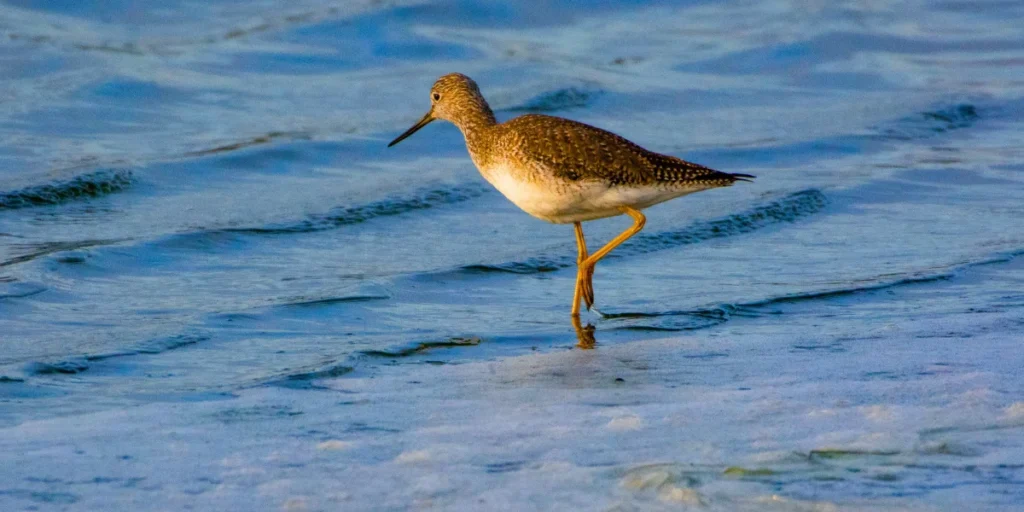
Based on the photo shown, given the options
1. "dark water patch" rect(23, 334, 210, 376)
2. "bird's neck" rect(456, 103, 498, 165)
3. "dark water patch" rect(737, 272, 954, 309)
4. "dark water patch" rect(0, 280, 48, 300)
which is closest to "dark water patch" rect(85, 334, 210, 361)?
"dark water patch" rect(23, 334, 210, 376)

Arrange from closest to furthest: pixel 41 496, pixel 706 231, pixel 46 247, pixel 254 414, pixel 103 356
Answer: pixel 41 496, pixel 254 414, pixel 103 356, pixel 46 247, pixel 706 231

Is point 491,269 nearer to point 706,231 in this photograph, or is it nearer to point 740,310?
point 740,310

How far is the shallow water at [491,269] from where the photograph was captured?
4277 millimetres

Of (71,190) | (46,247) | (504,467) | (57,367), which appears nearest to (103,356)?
(57,367)

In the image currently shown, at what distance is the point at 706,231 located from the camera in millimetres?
9508

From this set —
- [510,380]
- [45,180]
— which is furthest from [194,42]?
[510,380]

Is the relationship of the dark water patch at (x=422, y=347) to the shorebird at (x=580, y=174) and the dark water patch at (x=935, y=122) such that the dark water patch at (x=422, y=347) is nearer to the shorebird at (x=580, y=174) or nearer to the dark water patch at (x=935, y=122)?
the shorebird at (x=580, y=174)

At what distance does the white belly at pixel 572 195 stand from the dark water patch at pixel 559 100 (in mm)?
5688

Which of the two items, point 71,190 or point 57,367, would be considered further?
point 71,190

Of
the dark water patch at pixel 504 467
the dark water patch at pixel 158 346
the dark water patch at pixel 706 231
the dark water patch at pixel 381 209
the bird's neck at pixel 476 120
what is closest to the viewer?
the dark water patch at pixel 504 467

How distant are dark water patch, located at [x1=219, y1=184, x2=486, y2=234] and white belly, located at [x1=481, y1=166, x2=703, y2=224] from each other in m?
2.33

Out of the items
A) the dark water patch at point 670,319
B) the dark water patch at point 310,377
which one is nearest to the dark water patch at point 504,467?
the dark water patch at point 310,377

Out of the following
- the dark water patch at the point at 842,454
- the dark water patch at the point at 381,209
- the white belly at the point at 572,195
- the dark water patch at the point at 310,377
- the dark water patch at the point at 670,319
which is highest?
the white belly at the point at 572,195

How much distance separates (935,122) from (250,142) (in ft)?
20.8
